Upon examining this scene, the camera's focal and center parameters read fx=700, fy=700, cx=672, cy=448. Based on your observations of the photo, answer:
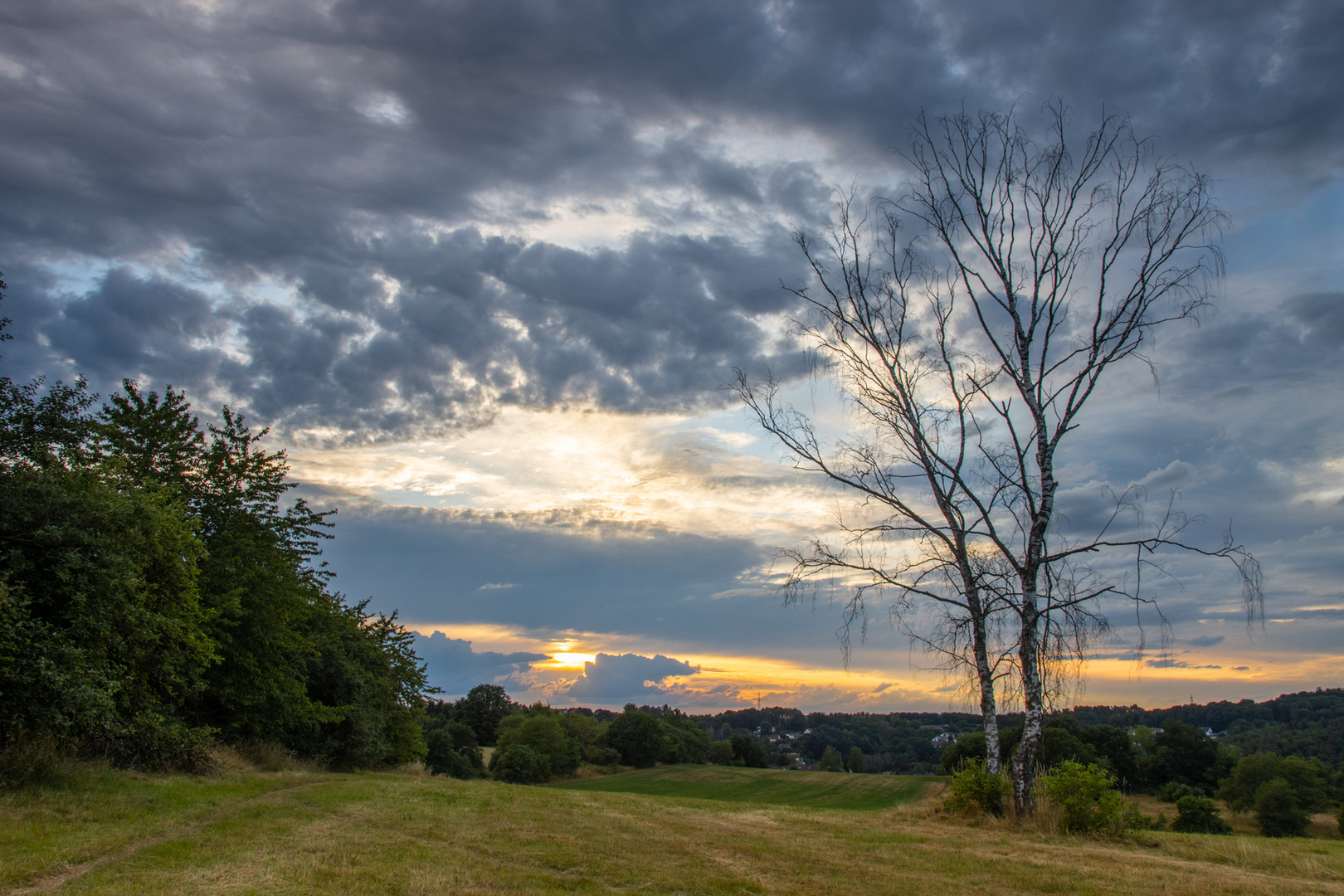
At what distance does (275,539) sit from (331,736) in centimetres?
1037

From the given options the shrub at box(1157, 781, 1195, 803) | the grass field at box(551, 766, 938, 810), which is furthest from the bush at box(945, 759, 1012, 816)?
the shrub at box(1157, 781, 1195, 803)

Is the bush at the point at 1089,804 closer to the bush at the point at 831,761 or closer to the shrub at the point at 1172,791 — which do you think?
the shrub at the point at 1172,791

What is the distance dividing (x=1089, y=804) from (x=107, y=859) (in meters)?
14.0

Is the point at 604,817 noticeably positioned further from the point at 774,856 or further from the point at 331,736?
the point at 331,736

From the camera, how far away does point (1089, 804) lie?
463 inches

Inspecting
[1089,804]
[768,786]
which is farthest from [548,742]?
[1089,804]

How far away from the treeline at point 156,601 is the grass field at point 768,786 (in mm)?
31209

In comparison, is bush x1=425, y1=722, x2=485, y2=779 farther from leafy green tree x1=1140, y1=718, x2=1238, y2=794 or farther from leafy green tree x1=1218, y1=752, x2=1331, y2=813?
leafy green tree x1=1140, y1=718, x2=1238, y2=794

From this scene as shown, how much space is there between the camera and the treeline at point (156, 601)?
11.5m

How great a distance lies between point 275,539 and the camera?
2264 cm

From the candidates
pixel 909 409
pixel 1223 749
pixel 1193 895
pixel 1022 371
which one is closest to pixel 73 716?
pixel 1193 895

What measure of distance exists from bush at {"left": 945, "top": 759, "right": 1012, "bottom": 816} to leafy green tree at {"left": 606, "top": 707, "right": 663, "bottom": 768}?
79938mm

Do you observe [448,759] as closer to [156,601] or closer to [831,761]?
[156,601]

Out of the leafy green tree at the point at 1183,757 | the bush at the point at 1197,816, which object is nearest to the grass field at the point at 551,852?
the bush at the point at 1197,816
